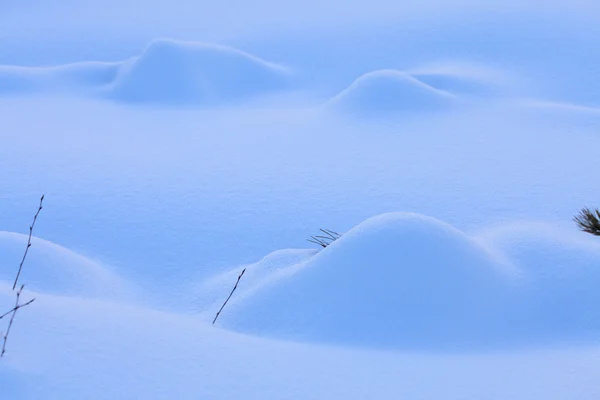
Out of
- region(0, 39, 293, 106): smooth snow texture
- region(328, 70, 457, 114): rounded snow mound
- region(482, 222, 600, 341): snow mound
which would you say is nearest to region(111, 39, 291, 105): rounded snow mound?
region(0, 39, 293, 106): smooth snow texture

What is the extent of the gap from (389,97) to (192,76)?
2.34 m

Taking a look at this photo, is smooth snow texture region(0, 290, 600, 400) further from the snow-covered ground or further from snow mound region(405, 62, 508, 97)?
snow mound region(405, 62, 508, 97)

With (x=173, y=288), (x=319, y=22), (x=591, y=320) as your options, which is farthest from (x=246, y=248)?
(x=319, y=22)

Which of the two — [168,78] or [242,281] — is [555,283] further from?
[168,78]

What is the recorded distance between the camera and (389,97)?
6.82 metres

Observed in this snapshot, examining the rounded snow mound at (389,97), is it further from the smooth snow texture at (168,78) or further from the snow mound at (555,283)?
the snow mound at (555,283)

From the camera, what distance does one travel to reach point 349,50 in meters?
9.62

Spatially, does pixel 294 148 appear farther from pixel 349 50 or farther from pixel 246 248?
pixel 349 50

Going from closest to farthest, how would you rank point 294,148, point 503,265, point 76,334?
point 76,334, point 503,265, point 294,148

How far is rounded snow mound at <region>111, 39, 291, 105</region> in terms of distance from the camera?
7.63 m

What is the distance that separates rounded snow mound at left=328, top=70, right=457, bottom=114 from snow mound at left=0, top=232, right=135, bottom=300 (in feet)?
11.9

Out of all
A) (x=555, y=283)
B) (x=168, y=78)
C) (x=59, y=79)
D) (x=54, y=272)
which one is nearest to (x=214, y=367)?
(x=54, y=272)

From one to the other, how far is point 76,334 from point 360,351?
3.34 ft

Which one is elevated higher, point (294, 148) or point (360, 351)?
point (294, 148)
